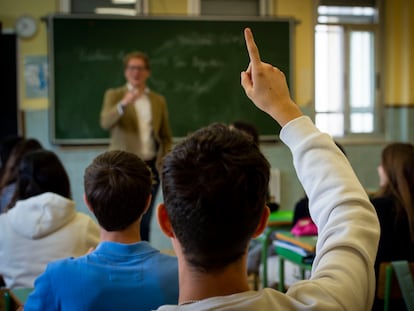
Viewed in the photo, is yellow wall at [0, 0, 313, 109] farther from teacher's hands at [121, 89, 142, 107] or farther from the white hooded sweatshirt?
the white hooded sweatshirt

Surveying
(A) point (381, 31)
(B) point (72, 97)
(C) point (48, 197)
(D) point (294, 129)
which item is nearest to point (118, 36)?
(B) point (72, 97)

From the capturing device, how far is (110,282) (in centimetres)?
170

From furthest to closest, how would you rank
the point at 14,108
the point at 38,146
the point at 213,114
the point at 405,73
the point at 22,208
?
the point at 405,73, the point at 213,114, the point at 14,108, the point at 38,146, the point at 22,208

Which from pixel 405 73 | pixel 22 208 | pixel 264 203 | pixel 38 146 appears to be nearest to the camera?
pixel 264 203

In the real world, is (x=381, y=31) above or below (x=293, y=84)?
above

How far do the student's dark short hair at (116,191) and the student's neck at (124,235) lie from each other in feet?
0.04

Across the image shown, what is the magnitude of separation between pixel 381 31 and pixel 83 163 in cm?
329

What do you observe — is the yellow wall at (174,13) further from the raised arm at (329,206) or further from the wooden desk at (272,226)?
the raised arm at (329,206)

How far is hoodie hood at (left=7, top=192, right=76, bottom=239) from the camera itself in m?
2.53

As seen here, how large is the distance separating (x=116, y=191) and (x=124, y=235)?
0.14 meters

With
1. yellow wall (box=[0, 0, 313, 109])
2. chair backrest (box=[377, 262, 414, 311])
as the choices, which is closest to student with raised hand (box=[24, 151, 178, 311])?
chair backrest (box=[377, 262, 414, 311])

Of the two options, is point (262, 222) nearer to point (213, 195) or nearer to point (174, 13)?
point (213, 195)

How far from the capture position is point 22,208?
2.56 meters

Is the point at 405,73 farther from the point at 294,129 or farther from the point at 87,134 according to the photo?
the point at 294,129
